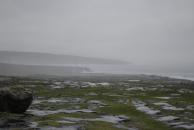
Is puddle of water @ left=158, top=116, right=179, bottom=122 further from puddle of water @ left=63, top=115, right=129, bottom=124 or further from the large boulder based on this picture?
the large boulder

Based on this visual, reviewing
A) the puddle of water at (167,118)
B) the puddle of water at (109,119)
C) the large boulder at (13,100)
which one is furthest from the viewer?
the puddle of water at (167,118)

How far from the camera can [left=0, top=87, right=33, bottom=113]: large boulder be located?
3419 centimetres

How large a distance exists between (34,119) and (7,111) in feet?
14.3

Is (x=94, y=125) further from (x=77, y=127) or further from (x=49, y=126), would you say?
(x=49, y=126)

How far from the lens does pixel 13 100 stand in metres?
34.3

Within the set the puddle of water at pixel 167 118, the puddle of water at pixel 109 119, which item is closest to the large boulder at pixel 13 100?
the puddle of water at pixel 109 119

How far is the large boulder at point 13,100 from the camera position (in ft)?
112

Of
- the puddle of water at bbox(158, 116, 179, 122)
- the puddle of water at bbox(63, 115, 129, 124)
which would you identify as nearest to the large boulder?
the puddle of water at bbox(63, 115, 129, 124)

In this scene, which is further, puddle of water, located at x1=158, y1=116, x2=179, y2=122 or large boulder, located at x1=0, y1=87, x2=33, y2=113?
puddle of water, located at x1=158, y1=116, x2=179, y2=122

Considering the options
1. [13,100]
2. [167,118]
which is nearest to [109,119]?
[167,118]

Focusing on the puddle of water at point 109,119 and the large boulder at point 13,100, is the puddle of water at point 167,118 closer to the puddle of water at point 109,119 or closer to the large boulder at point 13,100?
the puddle of water at point 109,119

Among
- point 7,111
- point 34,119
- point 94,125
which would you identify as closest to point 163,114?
point 94,125

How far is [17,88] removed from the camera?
117ft

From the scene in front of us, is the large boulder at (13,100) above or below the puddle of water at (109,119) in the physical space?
above
